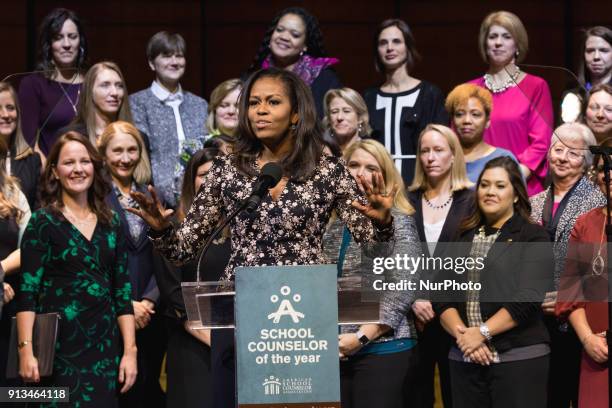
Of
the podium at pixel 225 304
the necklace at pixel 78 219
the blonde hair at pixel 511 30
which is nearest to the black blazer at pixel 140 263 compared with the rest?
the necklace at pixel 78 219

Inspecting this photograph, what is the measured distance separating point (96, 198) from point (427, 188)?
1.43 metres

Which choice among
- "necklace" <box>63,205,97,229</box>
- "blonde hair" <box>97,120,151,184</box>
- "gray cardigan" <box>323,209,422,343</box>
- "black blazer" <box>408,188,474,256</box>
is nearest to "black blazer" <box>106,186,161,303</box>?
"blonde hair" <box>97,120,151,184</box>

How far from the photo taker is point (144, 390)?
4.57m

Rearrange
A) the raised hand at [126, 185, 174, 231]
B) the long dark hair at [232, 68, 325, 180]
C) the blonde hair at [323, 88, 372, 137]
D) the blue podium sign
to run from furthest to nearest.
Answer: the blonde hair at [323, 88, 372, 137] → the long dark hair at [232, 68, 325, 180] → the raised hand at [126, 185, 174, 231] → the blue podium sign

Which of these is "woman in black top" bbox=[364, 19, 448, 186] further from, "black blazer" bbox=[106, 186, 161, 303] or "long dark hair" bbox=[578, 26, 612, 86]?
"black blazer" bbox=[106, 186, 161, 303]

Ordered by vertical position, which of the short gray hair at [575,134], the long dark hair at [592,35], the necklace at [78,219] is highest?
the long dark hair at [592,35]

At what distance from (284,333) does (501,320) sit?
166 centimetres

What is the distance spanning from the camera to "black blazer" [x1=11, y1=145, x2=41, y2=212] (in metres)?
A: 4.71

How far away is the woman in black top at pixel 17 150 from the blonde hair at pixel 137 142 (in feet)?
0.97

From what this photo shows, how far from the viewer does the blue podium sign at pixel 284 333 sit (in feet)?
8.65

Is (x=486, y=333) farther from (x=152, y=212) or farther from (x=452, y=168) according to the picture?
(x=152, y=212)

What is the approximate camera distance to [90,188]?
4.16 meters

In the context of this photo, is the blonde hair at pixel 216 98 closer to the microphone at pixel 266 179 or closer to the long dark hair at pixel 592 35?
the long dark hair at pixel 592 35

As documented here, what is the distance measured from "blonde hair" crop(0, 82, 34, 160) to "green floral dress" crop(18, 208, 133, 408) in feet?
2.38
